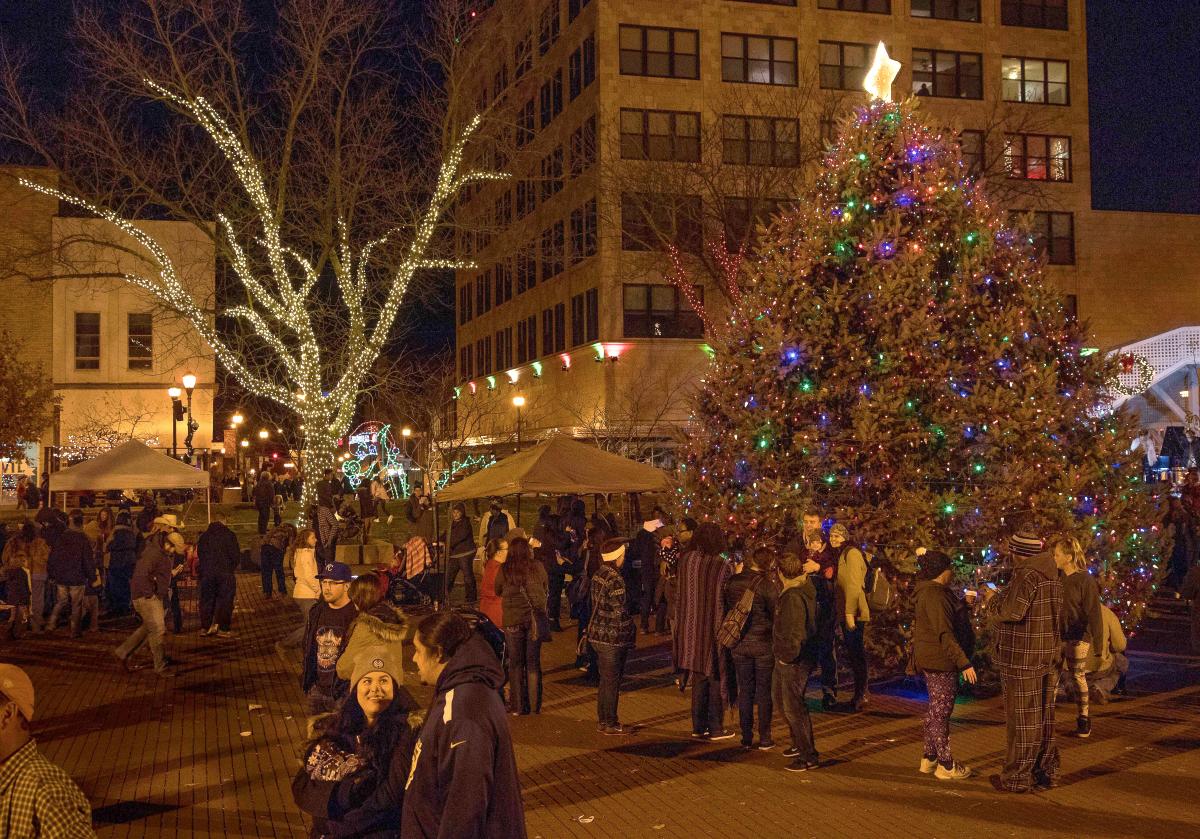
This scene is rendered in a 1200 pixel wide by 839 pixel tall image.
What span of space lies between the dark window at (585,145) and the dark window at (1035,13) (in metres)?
17.5

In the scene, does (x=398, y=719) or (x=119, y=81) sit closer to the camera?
(x=398, y=719)

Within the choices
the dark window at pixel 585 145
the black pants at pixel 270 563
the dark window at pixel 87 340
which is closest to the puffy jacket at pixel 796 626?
the black pants at pixel 270 563

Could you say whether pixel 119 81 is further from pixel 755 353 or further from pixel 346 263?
pixel 755 353

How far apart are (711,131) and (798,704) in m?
29.2

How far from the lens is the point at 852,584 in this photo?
10742 mm

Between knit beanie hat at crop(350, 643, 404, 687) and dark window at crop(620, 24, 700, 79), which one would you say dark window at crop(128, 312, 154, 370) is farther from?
knit beanie hat at crop(350, 643, 404, 687)

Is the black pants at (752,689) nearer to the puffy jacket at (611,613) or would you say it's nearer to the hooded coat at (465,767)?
the puffy jacket at (611,613)

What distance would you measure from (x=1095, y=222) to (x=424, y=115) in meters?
32.8

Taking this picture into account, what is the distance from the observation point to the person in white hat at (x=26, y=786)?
350 centimetres

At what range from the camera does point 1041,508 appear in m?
11.0

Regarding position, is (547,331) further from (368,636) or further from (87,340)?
(368,636)

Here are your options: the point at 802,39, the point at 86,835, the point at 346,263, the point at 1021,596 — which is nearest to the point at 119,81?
the point at 346,263

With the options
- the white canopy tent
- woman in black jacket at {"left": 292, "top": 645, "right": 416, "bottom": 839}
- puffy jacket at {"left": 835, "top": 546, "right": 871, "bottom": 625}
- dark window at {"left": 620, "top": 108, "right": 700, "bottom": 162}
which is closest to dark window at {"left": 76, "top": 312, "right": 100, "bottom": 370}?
dark window at {"left": 620, "top": 108, "right": 700, "bottom": 162}

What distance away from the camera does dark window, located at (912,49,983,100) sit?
152 ft
